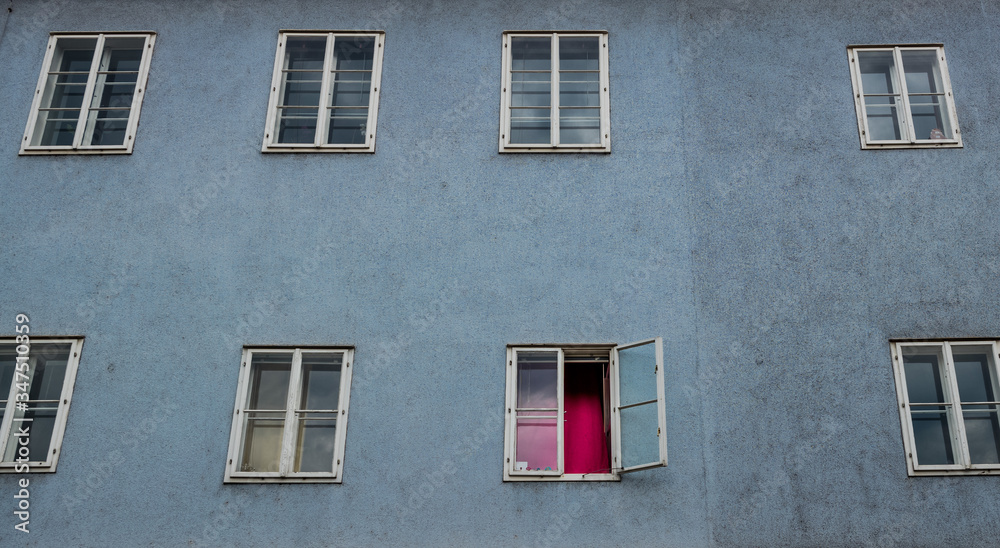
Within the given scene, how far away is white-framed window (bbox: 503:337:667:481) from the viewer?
1058cm

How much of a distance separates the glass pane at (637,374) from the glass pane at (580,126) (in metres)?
3.00

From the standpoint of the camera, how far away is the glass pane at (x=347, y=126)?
12367 millimetres

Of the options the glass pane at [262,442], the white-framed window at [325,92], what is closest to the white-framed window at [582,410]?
the glass pane at [262,442]

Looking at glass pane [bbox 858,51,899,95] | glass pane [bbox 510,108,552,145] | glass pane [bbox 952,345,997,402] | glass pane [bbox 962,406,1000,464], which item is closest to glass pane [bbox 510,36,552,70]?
glass pane [bbox 510,108,552,145]

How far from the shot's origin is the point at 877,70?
12.7 meters

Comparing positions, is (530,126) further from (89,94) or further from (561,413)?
(89,94)

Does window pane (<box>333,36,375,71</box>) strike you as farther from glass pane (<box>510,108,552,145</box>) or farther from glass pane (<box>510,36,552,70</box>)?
glass pane (<box>510,108,552,145</box>)

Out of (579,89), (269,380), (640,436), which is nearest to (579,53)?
(579,89)

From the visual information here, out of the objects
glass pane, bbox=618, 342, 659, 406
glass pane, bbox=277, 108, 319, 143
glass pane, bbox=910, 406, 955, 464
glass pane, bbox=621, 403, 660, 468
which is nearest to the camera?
glass pane, bbox=621, 403, 660, 468

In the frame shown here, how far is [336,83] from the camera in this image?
12.6m

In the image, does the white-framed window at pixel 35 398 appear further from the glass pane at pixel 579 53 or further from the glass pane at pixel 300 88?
the glass pane at pixel 579 53

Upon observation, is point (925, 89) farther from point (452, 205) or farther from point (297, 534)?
point (297, 534)

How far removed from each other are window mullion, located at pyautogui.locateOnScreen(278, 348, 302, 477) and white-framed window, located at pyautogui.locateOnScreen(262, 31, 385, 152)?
298 centimetres

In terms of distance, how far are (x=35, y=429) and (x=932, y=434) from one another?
10727mm
